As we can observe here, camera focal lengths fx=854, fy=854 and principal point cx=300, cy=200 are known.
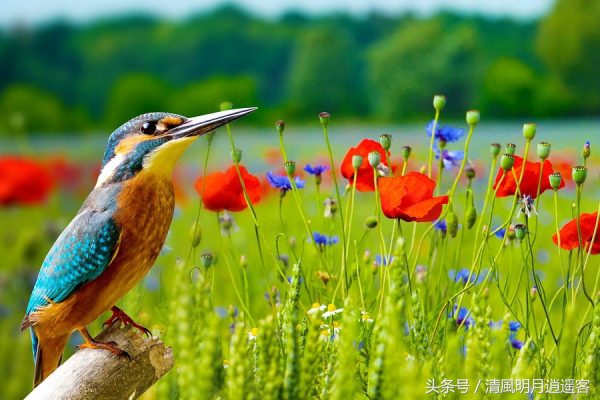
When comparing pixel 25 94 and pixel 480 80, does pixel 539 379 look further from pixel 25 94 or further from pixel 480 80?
pixel 480 80

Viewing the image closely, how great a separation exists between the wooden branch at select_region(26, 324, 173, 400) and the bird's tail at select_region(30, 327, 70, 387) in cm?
18

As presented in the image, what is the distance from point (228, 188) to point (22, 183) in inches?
64.2

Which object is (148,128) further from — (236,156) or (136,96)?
(136,96)

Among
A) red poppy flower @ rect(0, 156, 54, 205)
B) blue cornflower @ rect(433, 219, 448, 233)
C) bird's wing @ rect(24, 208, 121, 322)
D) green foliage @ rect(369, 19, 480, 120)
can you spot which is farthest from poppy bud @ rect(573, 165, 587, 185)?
green foliage @ rect(369, 19, 480, 120)

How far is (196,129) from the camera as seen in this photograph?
1.87 metres

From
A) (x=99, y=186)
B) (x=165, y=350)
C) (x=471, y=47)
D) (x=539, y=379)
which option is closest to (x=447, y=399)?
(x=539, y=379)

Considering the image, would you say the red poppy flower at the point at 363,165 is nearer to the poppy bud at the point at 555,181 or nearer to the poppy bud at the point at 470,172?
the poppy bud at the point at 470,172

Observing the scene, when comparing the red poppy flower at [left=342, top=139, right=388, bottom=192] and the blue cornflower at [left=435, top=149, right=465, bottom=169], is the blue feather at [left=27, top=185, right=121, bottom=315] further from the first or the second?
the blue cornflower at [left=435, top=149, right=465, bottom=169]

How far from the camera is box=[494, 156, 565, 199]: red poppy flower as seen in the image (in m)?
2.14

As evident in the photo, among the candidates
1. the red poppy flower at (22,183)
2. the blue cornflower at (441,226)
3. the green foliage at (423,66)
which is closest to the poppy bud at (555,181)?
the blue cornflower at (441,226)

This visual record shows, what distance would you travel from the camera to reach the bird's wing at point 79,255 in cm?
191

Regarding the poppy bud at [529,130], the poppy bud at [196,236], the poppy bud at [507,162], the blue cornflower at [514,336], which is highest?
the poppy bud at [529,130]

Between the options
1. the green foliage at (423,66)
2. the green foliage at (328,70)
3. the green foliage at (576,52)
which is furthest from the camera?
the green foliage at (576,52)

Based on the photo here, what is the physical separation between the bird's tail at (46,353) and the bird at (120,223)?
0.47 ft
